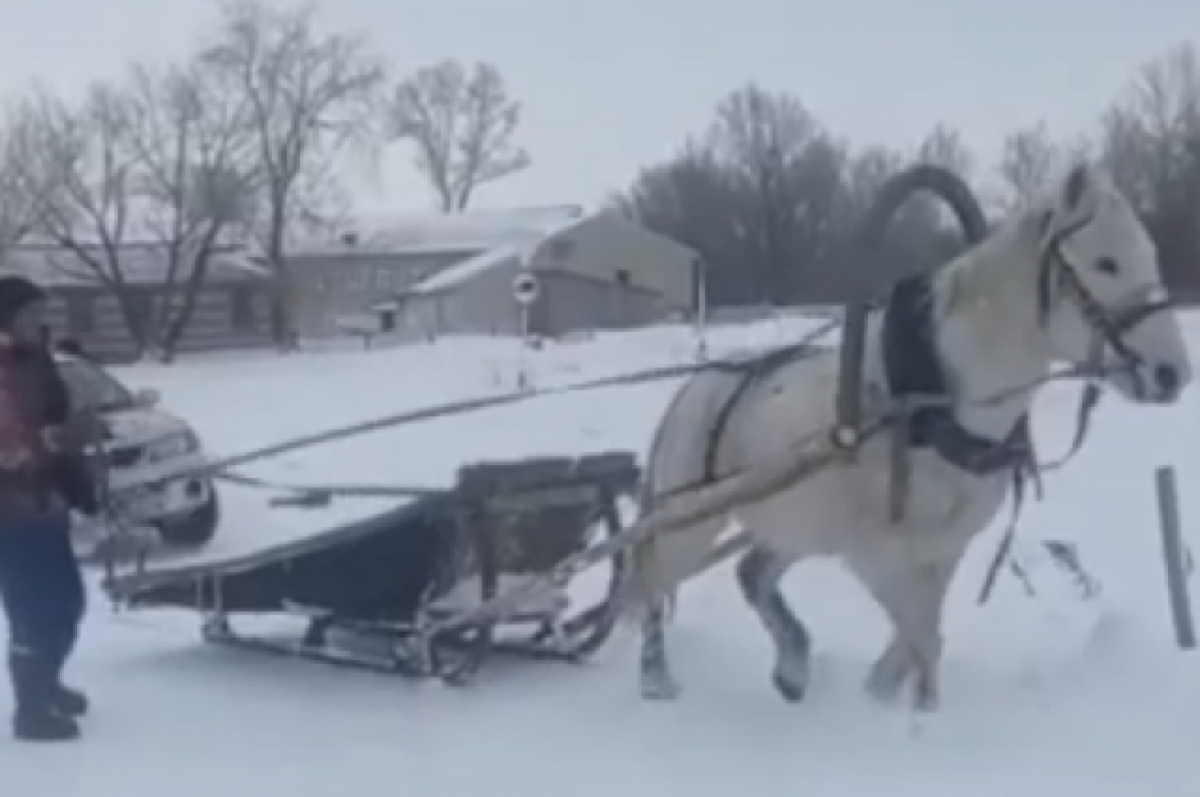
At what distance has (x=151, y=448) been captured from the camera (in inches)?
603

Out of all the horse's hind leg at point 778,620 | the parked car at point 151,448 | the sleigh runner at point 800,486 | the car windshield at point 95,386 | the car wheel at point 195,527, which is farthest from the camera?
the car windshield at point 95,386

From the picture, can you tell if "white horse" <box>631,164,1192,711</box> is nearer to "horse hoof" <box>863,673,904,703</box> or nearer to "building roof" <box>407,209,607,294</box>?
"horse hoof" <box>863,673,904,703</box>

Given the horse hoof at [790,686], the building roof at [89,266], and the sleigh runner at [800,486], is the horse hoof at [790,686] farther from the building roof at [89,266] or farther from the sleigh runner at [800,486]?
the building roof at [89,266]

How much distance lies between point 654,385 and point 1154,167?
34.8 m

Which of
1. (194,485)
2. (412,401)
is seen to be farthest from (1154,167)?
(194,485)

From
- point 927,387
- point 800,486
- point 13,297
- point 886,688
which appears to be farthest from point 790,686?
point 13,297

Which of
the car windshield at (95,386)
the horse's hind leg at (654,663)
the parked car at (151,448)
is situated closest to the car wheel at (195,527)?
the parked car at (151,448)

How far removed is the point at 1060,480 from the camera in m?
17.9

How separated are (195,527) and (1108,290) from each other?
33.1 ft

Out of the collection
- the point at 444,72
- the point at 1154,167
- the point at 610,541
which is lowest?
the point at 610,541

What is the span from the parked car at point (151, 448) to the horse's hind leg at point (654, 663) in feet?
20.6

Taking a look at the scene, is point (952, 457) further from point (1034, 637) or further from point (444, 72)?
point (444, 72)

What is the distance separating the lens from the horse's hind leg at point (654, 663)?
8.71 metres

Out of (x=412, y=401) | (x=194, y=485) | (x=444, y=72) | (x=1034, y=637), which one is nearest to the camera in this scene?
(x=1034, y=637)
